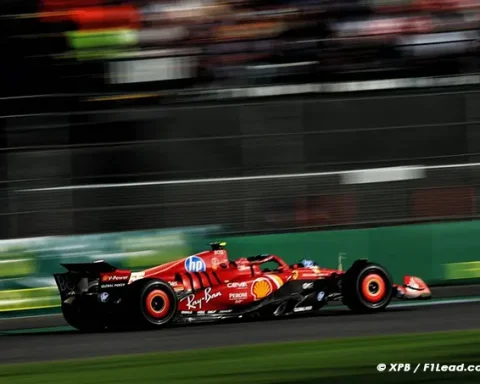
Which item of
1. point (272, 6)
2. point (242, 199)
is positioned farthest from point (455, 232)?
point (272, 6)

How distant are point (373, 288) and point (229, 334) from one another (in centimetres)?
170

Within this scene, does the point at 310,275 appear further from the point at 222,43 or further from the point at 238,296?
the point at 222,43

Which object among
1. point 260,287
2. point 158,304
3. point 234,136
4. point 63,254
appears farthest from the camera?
point 234,136

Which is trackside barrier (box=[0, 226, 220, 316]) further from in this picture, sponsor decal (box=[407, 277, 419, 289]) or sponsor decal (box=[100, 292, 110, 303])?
sponsor decal (box=[407, 277, 419, 289])

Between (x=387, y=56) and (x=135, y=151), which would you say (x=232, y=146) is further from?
(x=387, y=56)

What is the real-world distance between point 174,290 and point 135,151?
2.44 metres

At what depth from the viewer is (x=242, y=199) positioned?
1150 cm

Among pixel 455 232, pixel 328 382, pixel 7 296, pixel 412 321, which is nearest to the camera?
pixel 328 382

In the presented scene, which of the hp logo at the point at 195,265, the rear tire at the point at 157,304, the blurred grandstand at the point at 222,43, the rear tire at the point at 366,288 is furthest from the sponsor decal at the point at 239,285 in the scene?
the blurred grandstand at the point at 222,43

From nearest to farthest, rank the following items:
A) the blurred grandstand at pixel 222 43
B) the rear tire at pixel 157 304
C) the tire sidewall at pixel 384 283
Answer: the rear tire at pixel 157 304 < the tire sidewall at pixel 384 283 < the blurred grandstand at pixel 222 43

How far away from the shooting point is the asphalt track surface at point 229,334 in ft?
26.7

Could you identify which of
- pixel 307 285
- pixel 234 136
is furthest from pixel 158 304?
pixel 234 136

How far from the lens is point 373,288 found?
9734mm

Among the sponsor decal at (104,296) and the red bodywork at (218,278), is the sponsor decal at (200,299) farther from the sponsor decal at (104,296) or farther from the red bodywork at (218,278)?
the sponsor decal at (104,296)
